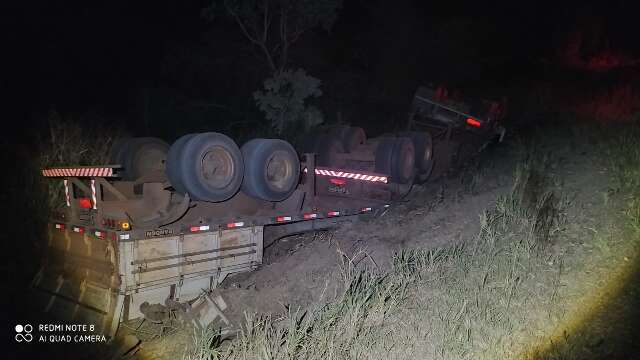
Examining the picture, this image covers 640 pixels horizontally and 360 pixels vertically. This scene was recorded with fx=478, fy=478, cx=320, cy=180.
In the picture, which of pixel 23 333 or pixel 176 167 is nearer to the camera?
pixel 23 333

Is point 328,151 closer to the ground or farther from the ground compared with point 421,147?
closer to the ground

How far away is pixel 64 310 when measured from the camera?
5.66 m

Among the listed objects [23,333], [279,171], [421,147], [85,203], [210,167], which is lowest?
[23,333]

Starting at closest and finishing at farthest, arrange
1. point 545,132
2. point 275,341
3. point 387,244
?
1. point 275,341
2. point 387,244
3. point 545,132

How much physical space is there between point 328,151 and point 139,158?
3419 mm

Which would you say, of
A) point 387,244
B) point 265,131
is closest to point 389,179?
point 387,244

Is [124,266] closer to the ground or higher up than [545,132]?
Answer: closer to the ground

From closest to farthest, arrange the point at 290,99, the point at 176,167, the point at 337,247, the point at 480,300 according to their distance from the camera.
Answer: the point at 480,300 → the point at 176,167 → the point at 337,247 → the point at 290,99

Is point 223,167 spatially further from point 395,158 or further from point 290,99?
point 290,99

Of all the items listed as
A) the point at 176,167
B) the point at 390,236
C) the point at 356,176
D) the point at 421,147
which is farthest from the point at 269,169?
the point at 421,147

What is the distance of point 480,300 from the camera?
4191 millimetres

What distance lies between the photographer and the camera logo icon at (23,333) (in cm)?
529

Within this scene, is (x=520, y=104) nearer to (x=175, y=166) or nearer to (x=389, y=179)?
(x=389, y=179)

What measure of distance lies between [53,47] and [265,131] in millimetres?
6974
